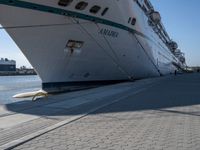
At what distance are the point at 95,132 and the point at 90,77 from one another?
14.0 m

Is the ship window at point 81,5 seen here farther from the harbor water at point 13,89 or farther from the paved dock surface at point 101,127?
the paved dock surface at point 101,127

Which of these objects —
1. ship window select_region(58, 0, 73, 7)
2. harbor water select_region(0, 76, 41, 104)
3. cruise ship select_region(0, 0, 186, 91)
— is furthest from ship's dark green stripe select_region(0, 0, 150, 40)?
harbor water select_region(0, 76, 41, 104)

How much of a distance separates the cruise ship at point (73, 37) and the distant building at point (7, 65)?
88.7 meters

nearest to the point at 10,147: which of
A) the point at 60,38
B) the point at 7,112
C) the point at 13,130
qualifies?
the point at 13,130

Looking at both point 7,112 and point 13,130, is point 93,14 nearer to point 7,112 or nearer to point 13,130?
point 7,112

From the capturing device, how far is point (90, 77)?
67.3 feet

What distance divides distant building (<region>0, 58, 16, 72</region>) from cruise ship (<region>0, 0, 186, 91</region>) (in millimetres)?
88670

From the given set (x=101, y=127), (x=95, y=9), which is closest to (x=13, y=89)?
(x=95, y=9)

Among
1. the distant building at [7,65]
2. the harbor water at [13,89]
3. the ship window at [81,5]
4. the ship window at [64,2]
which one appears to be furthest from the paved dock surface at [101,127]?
the distant building at [7,65]

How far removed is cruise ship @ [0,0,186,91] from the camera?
619 inches

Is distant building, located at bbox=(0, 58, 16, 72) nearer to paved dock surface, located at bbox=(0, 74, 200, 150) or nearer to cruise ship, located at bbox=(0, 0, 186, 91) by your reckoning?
cruise ship, located at bbox=(0, 0, 186, 91)

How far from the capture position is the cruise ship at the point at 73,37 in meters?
15.7

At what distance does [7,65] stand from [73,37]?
318 feet

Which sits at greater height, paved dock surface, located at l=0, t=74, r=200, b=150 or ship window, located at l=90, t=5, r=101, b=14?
ship window, located at l=90, t=5, r=101, b=14
